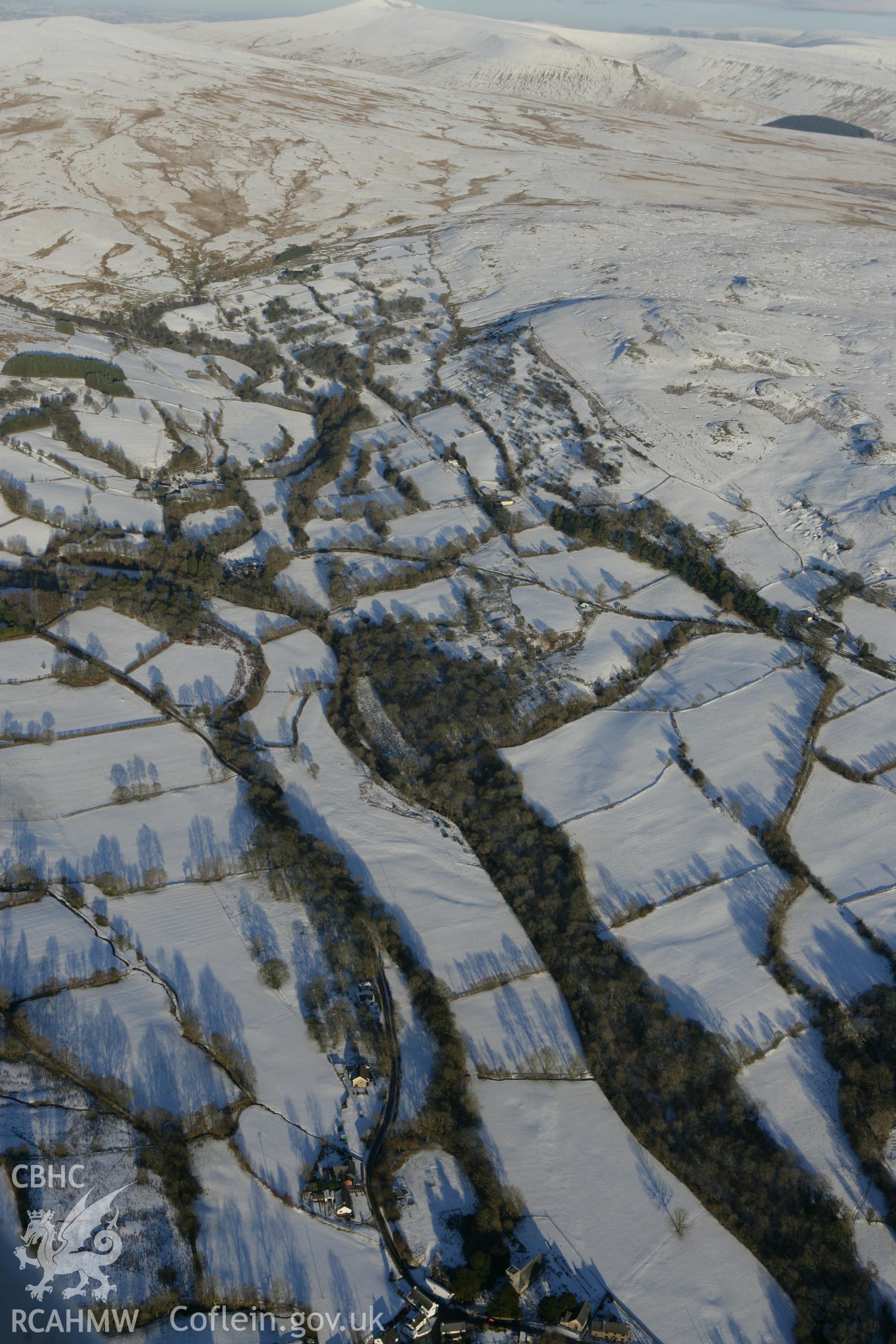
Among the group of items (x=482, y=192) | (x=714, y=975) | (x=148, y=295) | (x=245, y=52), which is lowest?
(x=714, y=975)

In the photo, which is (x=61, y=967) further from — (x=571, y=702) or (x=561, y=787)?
(x=571, y=702)

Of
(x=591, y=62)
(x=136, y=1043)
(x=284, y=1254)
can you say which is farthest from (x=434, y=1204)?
(x=591, y=62)

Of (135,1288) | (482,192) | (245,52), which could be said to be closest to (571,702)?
(135,1288)

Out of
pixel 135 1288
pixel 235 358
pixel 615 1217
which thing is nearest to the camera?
pixel 135 1288

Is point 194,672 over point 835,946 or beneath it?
over

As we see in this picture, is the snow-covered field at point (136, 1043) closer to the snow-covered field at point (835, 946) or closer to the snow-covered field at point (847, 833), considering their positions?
the snow-covered field at point (835, 946)

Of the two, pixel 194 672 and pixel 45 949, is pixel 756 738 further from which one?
pixel 45 949
